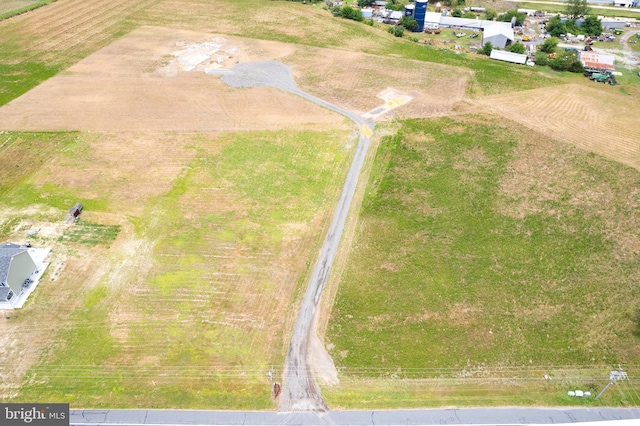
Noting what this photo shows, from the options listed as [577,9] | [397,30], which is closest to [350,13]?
[397,30]

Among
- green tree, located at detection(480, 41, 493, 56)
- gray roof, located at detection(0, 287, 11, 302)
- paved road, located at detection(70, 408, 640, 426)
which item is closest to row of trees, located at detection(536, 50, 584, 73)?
green tree, located at detection(480, 41, 493, 56)

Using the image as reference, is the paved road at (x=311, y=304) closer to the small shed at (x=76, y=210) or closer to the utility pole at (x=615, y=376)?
the utility pole at (x=615, y=376)

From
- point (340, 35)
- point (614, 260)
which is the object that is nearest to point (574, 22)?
point (340, 35)

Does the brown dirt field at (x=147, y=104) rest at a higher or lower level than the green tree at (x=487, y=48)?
lower

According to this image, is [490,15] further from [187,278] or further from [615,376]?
[187,278]

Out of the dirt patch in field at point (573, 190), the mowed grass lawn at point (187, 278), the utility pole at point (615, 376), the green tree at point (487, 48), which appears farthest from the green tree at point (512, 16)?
the utility pole at point (615, 376)

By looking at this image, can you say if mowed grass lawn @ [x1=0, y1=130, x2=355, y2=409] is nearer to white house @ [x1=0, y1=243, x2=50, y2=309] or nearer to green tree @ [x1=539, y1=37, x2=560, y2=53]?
white house @ [x1=0, y1=243, x2=50, y2=309]
